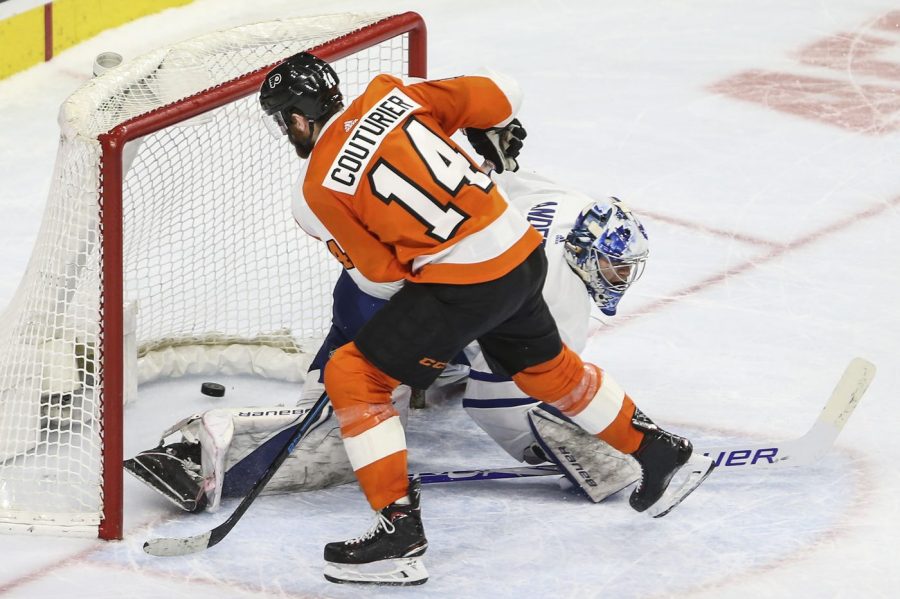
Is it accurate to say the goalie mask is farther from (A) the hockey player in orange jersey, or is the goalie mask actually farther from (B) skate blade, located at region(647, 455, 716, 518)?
(B) skate blade, located at region(647, 455, 716, 518)

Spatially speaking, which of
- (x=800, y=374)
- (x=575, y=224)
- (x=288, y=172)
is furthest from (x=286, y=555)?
(x=800, y=374)

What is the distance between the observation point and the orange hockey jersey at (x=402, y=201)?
114 inches

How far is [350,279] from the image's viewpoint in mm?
3434

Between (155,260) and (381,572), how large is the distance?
117cm

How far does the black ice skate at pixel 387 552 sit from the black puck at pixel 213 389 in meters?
0.88

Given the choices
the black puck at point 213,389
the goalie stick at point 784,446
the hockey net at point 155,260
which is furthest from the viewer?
the black puck at point 213,389

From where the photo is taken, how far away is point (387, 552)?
9.94ft

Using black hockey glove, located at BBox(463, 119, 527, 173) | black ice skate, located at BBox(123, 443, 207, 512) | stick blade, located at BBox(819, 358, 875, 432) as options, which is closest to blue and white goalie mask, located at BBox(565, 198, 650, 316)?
black hockey glove, located at BBox(463, 119, 527, 173)

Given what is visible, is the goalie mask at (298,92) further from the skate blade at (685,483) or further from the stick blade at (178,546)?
the skate blade at (685,483)

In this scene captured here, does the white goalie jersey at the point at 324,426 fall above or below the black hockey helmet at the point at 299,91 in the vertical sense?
below

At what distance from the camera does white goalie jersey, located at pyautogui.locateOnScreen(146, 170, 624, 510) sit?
336 centimetres

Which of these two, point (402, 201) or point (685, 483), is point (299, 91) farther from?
point (685, 483)

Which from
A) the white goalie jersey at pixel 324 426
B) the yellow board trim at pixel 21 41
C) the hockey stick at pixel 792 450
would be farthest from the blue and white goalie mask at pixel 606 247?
the yellow board trim at pixel 21 41

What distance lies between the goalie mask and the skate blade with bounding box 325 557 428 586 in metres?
0.81
